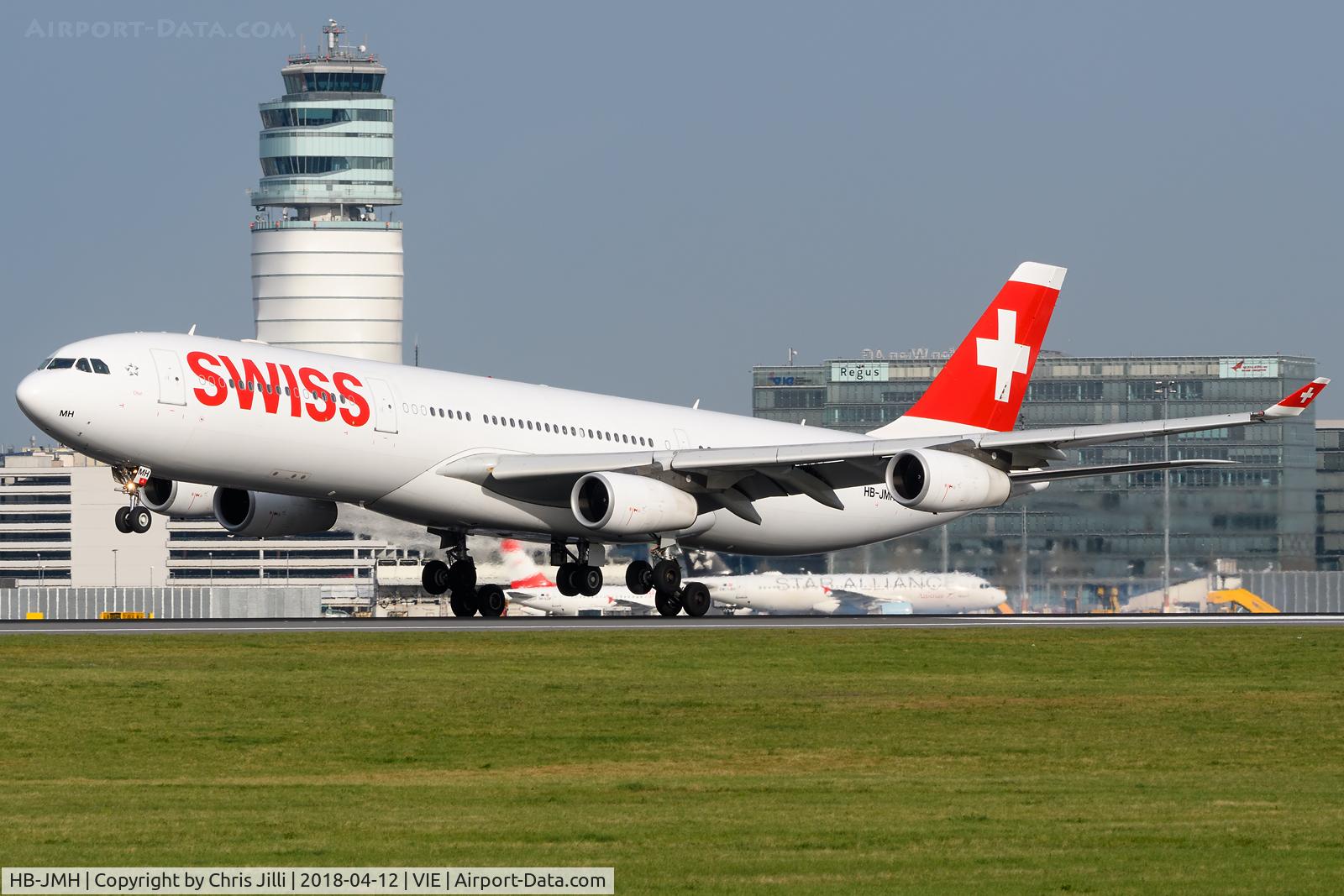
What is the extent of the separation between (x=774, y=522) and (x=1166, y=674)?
2100cm

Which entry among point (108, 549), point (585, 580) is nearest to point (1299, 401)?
point (585, 580)

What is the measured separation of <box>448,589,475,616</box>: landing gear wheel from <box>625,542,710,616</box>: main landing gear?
150 inches

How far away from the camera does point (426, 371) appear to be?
4616 cm

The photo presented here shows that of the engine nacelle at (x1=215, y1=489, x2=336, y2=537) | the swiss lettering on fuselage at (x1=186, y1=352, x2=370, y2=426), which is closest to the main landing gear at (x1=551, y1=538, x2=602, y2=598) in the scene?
the engine nacelle at (x1=215, y1=489, x2=336, y2=537)

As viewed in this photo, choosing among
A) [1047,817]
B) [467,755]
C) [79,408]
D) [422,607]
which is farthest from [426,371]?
[422,607]

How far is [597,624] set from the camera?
4412 centimetres

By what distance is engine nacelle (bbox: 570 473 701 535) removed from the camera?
43938mm

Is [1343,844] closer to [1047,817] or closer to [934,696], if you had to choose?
[1047,817]

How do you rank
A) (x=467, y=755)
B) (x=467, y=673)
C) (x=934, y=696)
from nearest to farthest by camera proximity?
1. (x=467, y=755)
2. (x=934, y=696)
3. (x=467, y=673)

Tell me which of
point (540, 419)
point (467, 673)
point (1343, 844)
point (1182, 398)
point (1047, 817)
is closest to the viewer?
point (1343, 844)

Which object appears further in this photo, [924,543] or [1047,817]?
[924,543]

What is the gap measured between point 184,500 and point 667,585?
11.2m

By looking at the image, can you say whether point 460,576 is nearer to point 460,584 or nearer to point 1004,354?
Result: point 460,584
